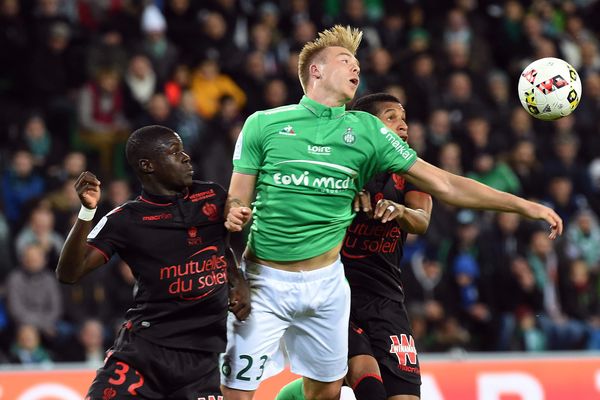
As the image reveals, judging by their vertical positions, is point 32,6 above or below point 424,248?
above

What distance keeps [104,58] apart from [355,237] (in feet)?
23.4

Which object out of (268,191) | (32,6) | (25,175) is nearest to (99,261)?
(268,191)

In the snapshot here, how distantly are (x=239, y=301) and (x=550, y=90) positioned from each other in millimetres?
2430

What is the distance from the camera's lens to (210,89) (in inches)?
547

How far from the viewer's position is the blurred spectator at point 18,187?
12.5 m

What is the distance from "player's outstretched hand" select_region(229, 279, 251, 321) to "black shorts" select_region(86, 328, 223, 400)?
35 cm

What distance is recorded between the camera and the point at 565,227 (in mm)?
14430

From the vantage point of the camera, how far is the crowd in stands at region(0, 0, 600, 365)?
39.3ft

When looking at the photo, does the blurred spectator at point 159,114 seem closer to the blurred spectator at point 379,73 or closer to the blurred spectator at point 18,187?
the blurred spectator at point 18,187

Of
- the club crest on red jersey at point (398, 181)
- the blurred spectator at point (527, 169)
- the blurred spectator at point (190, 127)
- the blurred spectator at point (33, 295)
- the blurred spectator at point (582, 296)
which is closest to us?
the club crest on red jersey at point (398, 181)

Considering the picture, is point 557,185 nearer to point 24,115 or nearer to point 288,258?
point 24,115

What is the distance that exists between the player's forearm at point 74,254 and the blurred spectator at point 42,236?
231 inches

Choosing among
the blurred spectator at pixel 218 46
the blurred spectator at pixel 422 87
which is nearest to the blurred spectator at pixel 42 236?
the blurred spectator at pixel 218 46

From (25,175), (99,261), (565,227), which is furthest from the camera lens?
(565,227)
